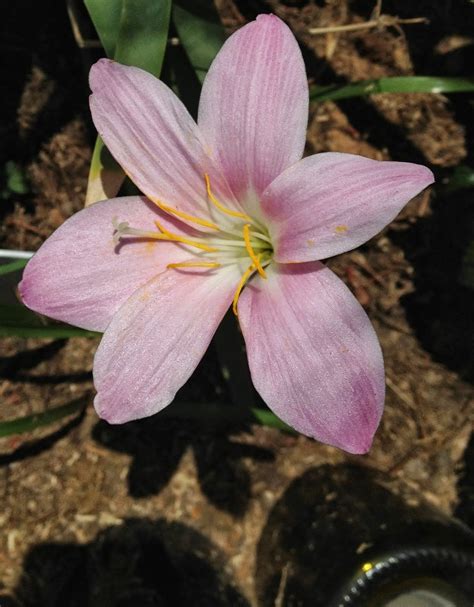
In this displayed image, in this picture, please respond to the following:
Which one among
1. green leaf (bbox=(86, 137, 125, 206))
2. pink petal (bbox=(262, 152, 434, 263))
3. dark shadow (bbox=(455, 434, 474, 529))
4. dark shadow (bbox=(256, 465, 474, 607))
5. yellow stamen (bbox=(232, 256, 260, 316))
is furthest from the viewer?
dark shadow (bbox=(455, 434, 474, 529))

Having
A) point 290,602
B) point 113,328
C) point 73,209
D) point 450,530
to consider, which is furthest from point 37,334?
point 450,530

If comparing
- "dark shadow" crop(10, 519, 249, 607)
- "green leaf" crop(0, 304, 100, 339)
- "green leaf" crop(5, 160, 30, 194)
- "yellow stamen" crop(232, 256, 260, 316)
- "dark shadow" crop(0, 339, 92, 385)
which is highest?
"yellow stamen" crop(232, 256, 260, 316)

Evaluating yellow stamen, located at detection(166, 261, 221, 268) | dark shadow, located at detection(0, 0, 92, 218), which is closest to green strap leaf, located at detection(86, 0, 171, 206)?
yellow stamen, located at detection(166, 261, 221, 268)

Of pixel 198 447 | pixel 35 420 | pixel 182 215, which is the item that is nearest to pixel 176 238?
pixel 182 215

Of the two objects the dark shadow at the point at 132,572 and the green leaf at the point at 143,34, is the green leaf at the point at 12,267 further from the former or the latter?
the dark shadow at the point at 132,572

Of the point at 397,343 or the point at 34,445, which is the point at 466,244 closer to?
the point at 397,343

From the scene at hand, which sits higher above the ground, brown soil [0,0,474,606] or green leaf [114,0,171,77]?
green leaf [114,0,171,77]

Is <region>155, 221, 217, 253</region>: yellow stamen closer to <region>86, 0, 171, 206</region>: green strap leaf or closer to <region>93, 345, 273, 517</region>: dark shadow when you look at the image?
→ <region>86, 0, 171, 206</region>: green strap leaf

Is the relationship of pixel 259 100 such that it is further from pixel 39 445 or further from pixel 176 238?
pixel 39 445
